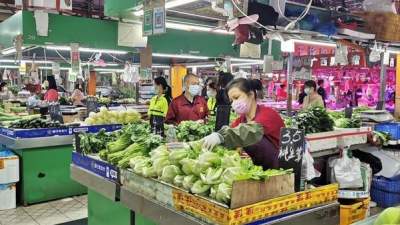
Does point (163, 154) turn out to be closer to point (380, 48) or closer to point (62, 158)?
point (62, 158)

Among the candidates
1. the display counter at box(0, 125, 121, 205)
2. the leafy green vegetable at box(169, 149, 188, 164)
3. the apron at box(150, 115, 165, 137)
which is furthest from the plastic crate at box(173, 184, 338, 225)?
the display counter at box(0, 125, 121, 205)

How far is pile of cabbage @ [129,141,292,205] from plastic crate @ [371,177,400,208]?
378cm

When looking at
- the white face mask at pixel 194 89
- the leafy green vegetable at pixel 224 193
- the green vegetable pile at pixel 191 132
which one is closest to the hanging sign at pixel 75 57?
the white face mask at pixel 194 89

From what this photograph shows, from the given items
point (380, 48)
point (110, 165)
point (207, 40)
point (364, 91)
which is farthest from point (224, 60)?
point (110, 165)

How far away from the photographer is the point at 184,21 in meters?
5.84

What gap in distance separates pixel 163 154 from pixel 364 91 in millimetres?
11907

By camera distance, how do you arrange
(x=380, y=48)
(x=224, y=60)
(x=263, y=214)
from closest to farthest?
(x=263, y=214) → (x=380, y=48) → (x=224, y=60)

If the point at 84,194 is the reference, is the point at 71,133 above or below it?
above

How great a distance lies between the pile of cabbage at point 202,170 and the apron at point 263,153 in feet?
1.17

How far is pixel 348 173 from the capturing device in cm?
475

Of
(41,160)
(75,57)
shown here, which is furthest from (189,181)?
(75,57)

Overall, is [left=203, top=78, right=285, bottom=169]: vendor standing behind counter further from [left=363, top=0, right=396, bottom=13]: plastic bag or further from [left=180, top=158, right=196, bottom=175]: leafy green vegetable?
[left=363, top=0, right=396, bottom=13]: plastic bag

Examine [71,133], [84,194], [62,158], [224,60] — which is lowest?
[84,194]

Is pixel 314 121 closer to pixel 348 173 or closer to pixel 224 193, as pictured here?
pixel 348 173
